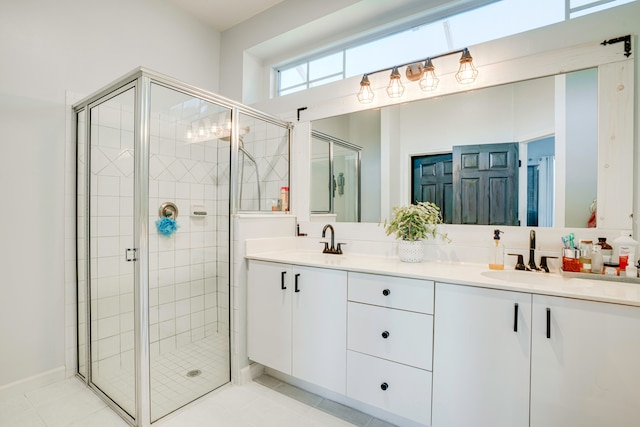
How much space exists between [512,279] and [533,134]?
86 cm

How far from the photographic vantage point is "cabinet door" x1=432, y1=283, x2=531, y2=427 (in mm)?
1266

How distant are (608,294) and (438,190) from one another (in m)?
1.04

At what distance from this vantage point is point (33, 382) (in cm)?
195

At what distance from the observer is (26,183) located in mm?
1925

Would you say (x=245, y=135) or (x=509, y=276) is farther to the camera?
(x=245, y=135)

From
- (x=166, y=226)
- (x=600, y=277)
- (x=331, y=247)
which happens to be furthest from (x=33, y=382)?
(x=600, y=277)

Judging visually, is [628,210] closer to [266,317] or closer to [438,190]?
[438,190]

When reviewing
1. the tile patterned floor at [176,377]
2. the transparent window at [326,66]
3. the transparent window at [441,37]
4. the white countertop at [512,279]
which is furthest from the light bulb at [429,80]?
the tile patterned floor at [176,377]

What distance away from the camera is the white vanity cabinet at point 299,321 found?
1747mm

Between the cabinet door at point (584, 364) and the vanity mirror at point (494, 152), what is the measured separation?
0.66m

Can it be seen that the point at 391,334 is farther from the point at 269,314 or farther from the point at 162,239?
the point at 162,239

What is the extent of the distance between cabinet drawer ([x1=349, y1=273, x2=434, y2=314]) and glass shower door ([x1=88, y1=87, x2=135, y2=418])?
1.31 meters

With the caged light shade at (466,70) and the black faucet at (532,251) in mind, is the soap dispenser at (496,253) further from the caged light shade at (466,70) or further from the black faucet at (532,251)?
the caged light shade at (466,70)

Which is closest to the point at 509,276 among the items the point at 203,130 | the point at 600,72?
the point at 600,72
